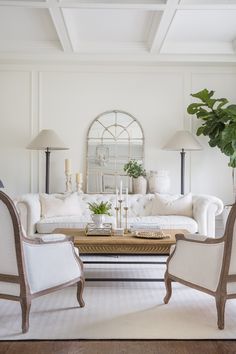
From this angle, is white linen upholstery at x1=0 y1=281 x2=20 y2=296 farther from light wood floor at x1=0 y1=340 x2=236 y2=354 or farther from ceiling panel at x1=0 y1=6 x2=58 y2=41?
ceiling panel at x1=0 y1=6 x2=58 y2=41

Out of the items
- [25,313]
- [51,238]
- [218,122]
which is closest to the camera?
[25,313]

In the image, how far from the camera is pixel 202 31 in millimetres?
4707

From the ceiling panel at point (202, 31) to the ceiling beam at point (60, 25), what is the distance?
4.31 ft

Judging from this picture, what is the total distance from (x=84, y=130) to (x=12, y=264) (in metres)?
3.39

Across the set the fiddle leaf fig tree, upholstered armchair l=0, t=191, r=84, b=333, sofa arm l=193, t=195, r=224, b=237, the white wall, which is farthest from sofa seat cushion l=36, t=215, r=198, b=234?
upholstered armchair l=0, t=191, r=84, b=333

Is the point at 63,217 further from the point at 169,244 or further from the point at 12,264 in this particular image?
the point at 12,264

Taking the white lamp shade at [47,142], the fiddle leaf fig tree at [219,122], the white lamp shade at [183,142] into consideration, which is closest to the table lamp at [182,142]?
the white lamp shade at [183,142]

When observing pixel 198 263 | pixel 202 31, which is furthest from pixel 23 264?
pixel 202 31

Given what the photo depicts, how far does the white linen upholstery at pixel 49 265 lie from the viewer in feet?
8.06

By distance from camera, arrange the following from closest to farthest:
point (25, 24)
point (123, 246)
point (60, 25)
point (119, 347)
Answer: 1. point (119, 347)
2. point (123, 246)
3. point (60, 25)
4. point (25, 24)

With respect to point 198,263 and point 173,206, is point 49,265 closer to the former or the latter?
point 198,263

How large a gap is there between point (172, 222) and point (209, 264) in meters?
1.77

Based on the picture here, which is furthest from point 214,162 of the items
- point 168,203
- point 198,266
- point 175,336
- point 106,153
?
point 175,336

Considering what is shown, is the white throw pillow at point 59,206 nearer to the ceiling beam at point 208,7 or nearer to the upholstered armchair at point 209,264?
the upholstered armchair at point 209,264
